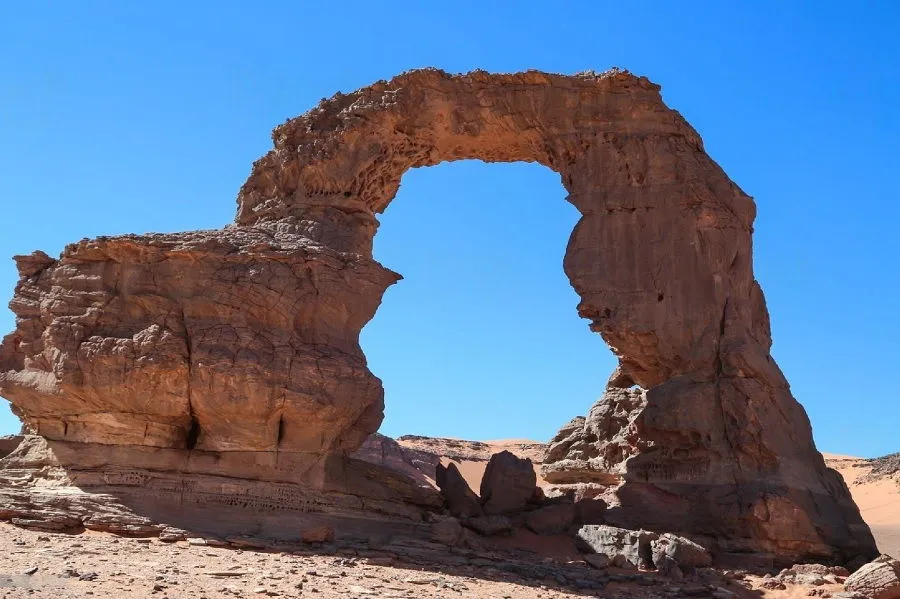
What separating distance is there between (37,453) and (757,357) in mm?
10808

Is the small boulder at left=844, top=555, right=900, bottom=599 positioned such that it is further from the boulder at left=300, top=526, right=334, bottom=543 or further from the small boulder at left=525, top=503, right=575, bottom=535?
the boulder at left=300, top=526, right=334, bottom=543

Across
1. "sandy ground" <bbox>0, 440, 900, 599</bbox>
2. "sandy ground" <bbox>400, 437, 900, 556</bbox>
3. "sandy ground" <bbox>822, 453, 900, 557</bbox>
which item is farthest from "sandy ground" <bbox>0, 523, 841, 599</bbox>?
"sandy ground" <bbox>822, 453, 900, 557</bbox>

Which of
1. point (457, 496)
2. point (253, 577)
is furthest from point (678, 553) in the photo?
point (253, 577)

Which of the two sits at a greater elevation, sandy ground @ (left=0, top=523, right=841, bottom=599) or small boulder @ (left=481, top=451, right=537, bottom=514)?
small boulder @ (left=481, top=451, right=537, bottom=514)

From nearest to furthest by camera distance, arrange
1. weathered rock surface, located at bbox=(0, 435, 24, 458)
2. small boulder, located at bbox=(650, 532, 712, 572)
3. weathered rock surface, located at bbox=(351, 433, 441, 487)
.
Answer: small boulder, located at bbox=(650, 532, 712, 572)
weathered rock surface, located at bbox=(0, 435, 24, 458)
weathered rock surface, located at bbox=(351, 433, 441, 487)

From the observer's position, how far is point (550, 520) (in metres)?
15.3

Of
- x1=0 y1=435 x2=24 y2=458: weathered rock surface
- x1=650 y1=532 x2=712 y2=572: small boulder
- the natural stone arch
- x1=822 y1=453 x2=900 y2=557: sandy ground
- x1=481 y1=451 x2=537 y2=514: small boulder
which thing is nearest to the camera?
x1=650 y1=532 x2=712 y2=572: small boulder

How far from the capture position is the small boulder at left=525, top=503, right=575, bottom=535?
15.2 meters

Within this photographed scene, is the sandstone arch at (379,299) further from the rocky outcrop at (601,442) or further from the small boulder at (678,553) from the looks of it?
the small boulder at (678,553)

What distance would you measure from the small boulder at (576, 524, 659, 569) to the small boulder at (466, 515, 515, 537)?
1.05 metres

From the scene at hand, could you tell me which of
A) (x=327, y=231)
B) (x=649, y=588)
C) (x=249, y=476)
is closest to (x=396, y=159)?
(x=327, y=231)

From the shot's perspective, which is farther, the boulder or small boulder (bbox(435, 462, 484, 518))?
small boulder (bbox(435, 462, 484, 518))

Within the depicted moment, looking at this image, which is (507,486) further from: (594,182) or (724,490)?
(594,182)

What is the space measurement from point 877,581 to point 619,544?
3.32 m
